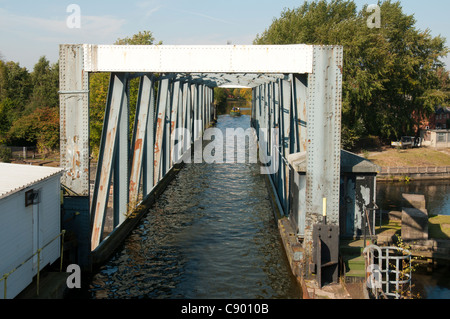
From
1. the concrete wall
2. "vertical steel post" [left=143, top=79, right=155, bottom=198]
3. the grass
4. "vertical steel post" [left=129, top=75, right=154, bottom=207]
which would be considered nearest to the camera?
the concrete wall

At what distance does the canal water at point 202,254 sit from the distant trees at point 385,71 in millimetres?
17444

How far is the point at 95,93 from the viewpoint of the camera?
27.6 meters

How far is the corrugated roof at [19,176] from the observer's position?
910 cm

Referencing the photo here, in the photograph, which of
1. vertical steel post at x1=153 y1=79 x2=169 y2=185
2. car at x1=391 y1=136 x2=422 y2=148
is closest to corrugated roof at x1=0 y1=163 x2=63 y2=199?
vertical steel post at x1=153 y1=79 x2=169 y2=185

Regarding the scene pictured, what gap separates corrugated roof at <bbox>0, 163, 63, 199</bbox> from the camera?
29.9 feet

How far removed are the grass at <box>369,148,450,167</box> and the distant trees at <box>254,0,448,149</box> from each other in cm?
224

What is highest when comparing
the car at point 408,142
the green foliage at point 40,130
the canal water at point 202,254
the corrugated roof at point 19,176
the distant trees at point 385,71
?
the distant trees at point 385,71

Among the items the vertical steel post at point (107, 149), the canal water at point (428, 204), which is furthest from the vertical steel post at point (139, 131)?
the canal water at point (428, 204)

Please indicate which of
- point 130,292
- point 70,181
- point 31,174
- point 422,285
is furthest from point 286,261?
point 31,174

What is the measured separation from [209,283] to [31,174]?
5318 mm

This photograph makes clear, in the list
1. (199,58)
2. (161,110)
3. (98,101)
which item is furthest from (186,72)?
(98,101)

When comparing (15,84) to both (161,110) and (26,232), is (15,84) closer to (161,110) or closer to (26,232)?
(161,110)

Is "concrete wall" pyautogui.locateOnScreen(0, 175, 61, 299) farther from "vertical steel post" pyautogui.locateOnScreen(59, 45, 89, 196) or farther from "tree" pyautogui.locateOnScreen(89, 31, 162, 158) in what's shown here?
"tree" pyautogui.locateOnScreen(89, 31, 162, 158)

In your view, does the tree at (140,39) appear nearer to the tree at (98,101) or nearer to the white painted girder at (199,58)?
the tree at (98,101)
